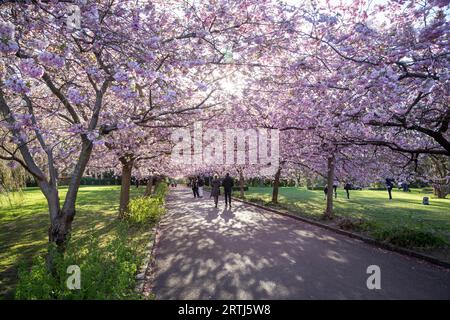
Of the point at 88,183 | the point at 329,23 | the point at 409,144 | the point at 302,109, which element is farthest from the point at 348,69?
the point at 88,183

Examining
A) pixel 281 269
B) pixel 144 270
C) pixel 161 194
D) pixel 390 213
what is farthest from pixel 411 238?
pixel 161 194

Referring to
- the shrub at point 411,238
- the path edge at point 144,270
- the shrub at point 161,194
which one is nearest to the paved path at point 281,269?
the path edge at point 144,270

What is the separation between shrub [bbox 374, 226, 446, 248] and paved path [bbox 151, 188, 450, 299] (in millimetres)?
639

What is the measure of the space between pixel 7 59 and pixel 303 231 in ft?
34.2

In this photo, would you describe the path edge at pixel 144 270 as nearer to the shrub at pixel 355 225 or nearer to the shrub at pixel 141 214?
the shrub at pixel 141 214

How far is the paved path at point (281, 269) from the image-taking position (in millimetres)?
5734

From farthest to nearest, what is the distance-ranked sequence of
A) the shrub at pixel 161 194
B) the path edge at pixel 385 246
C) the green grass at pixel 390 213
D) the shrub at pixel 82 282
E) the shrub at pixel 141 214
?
the shrub at pixel 161 194 → the shrub at pixel 141 214 → the green grass at pixel 390 213 → the path edge at pixel 385 246 → the shrub at pixel 82 282

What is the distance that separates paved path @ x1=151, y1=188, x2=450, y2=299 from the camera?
5.73 m

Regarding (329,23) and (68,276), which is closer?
(68,276)

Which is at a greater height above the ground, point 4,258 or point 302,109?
point 302,109

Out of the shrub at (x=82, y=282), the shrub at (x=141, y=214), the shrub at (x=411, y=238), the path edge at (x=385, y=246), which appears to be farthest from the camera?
the shrub at (x=141, y=214)

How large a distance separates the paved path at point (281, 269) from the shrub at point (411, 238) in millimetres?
639

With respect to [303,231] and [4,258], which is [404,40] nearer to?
[303,231]
